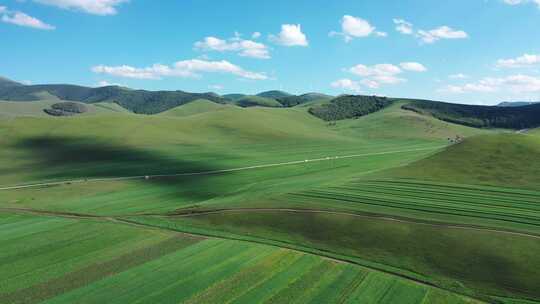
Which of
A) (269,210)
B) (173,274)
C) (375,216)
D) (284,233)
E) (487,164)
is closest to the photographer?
(173,274)

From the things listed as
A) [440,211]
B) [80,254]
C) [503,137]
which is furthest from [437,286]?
[503,137]

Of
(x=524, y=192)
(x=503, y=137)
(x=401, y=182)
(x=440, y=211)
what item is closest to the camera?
(x=440, y=211)

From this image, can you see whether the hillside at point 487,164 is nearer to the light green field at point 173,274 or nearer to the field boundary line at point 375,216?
the field boundary line at point 375,216

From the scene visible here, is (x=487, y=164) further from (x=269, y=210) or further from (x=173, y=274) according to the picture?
(x=173, y=274)

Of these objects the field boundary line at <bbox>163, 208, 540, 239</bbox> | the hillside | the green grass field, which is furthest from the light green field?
the hillside

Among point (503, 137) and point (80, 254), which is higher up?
point (503, 137)

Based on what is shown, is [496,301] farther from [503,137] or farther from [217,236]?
[503,137]

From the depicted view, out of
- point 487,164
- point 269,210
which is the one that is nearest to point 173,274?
point 269,210

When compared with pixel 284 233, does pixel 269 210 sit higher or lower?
higher

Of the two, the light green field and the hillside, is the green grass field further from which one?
the hillside
